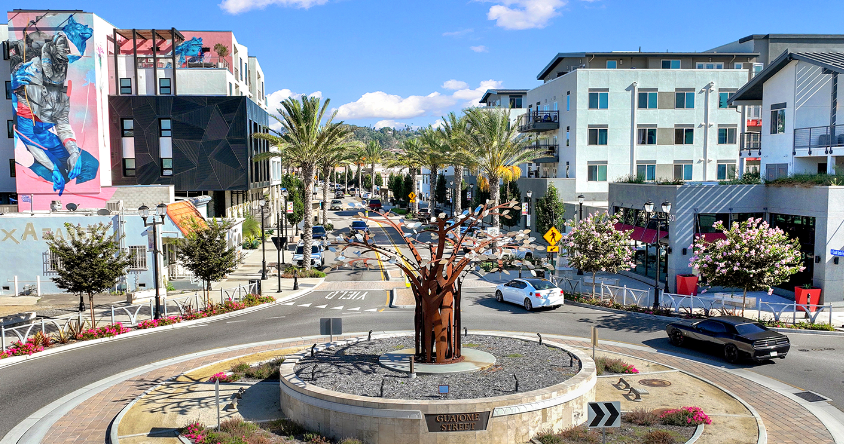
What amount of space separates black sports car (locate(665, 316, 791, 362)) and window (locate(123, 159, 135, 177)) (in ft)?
141

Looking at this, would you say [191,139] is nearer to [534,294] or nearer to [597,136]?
[534,294]

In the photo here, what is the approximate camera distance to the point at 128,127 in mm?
49375

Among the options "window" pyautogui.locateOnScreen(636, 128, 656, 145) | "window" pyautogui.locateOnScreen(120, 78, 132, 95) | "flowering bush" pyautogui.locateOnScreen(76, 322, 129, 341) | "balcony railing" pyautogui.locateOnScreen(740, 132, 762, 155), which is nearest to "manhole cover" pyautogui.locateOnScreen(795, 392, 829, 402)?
"flowering bush" pyautogui.locateOnScreen(76, 322, 129, 341)

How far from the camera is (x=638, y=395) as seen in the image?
16.6 meters

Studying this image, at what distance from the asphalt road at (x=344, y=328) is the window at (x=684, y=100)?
2849cm

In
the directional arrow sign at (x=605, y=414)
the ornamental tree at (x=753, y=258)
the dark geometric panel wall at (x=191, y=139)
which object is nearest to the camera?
the directional arrow sign at (x=605, y=414)

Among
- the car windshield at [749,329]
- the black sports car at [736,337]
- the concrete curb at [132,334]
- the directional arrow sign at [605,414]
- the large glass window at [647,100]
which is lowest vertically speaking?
the concrete curb at [132,334]

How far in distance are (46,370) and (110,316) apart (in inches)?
300

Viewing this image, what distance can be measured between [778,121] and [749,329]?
71.5 feet

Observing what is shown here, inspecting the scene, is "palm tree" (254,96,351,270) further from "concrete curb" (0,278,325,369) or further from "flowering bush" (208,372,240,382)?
"flowering bush" (208,372,240,382)

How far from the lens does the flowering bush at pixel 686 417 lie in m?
14.4

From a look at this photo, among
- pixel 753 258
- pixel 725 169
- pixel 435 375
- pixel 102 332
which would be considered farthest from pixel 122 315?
pixel 725 169

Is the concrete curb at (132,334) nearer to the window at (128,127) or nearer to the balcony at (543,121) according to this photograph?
the window at (128,127)

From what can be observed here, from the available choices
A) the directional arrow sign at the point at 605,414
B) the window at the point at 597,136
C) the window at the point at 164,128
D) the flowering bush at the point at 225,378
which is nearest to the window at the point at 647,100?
the window at the point at 597,136
